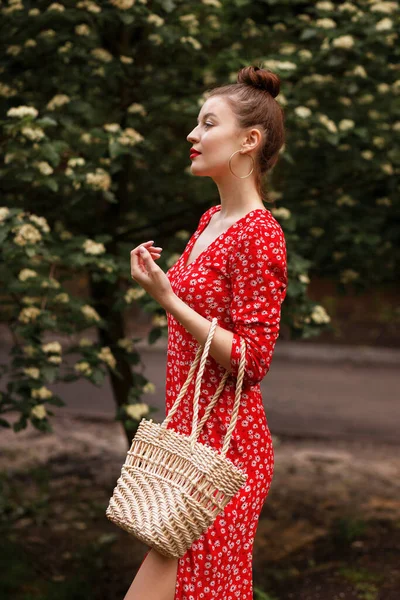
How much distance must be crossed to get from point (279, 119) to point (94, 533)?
3.27 meters

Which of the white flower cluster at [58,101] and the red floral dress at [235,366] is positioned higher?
the white flower cluster at [58,101]

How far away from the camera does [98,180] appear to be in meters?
3.39

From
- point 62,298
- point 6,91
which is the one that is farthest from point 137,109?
point 62,298

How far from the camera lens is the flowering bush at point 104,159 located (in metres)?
3.34

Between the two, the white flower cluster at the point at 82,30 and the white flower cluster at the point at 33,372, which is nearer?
the white flower cluster at the point at 33,372

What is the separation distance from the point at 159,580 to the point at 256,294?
0.81m

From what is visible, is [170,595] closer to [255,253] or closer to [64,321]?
[255,253]

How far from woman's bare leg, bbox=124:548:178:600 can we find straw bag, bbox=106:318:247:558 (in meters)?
0.13

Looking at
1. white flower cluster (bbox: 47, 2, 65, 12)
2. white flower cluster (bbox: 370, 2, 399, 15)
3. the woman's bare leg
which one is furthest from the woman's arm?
white flower cluster (bbox: 370, 2, 399, 15)

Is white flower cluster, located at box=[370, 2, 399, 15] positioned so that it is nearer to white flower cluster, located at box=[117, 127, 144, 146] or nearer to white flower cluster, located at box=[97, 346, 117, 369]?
white flower cluster, located at box=[117, 127, 144, 146]

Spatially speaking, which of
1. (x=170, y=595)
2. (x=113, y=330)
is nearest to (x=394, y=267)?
(x=113, y=330)

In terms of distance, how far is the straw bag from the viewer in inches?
78.1

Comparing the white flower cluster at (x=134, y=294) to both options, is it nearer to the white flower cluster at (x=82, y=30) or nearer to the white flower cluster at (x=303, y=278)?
the white flower cluster at (x=303, y=278)

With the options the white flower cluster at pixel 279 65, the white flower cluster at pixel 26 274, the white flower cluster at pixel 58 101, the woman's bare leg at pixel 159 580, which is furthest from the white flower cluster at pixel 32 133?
the woman's bare leg at pixel 159 580
